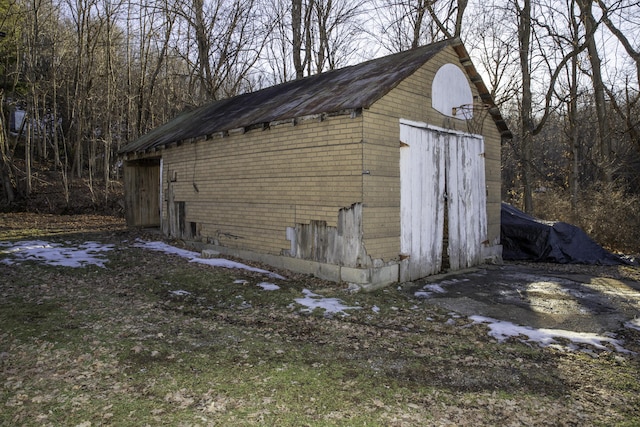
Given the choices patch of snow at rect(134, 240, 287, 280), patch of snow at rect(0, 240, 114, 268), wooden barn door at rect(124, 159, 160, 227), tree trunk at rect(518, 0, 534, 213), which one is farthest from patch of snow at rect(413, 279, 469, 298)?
wooden barn door at rect(124, 159, 160, 227)

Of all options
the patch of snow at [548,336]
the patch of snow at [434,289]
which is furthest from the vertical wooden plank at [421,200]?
the patch of snow at [548,336]

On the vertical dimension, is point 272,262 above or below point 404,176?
below

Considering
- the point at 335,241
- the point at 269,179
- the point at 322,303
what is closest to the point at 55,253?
the point at 269,179

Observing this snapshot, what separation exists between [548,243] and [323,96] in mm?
6776

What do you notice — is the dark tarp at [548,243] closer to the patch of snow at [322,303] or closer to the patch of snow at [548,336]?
the patch of snow at [548,336]

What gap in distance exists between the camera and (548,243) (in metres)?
10.8

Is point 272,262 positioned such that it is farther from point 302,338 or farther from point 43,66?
point 43,66

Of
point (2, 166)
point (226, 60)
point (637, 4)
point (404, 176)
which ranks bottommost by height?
point (404, 176)

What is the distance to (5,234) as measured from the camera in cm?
1322

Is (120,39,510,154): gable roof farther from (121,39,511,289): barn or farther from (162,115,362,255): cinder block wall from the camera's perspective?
(162,115,362,255): cinder block wall

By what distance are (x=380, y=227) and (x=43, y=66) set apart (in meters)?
26.6

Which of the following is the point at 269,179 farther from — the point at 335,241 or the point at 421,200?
the point at 421,200

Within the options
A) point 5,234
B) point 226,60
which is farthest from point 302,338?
point 226,60

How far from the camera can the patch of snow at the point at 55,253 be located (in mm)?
9266
